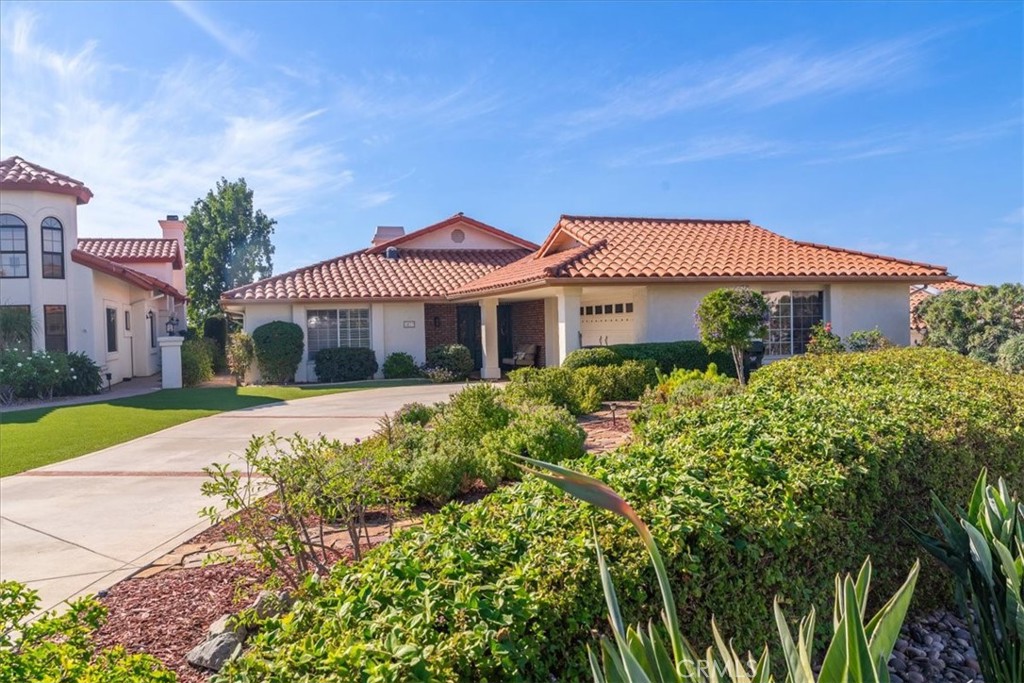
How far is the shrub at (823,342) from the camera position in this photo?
1552cm

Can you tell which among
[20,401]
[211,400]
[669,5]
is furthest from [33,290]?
[669,5]

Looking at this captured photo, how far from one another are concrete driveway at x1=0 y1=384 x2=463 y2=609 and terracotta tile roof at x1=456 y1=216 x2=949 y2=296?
7.74 m

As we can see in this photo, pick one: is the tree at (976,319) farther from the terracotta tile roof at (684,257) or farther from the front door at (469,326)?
the front door at (469,326)

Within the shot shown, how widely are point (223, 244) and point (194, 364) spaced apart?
26.0 m

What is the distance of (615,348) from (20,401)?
1526 cm

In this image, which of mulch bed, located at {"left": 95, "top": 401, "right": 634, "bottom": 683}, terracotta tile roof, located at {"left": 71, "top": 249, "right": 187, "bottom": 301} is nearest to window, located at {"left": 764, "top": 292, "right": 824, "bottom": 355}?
mulch bed, located at {"left": 95, "top": 401, "right": 634, "bottom": 683}

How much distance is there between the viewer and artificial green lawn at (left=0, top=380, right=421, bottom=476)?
10.3 m

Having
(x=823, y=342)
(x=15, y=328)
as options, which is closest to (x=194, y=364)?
(x=15, y=328)

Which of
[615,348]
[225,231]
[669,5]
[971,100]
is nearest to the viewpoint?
[669,5]

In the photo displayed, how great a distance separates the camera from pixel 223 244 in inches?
1800

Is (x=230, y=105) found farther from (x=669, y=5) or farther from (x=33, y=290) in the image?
(x=33, y=290)

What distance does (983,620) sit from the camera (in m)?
2.95

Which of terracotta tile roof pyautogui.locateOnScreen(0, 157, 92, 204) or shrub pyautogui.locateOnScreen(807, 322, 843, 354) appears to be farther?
terracotta tile roof pyautogui.locateOnScreen(0, 157, 92, 204)

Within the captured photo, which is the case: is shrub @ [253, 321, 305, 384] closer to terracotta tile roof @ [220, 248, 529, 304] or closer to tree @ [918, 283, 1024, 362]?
terracotta tile roof @ [220, 248, 529, 304]
